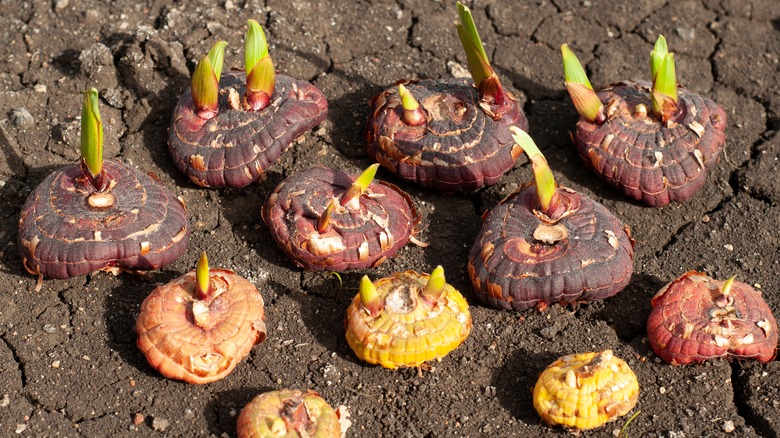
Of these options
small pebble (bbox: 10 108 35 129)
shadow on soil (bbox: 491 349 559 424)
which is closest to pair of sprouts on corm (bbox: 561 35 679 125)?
shadow on soil (bbox: 491 349 559 424)

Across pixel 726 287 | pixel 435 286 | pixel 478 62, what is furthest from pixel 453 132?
pixel 726 287

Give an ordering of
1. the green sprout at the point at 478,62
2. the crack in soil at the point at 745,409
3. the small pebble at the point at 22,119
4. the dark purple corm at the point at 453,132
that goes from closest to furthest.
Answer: the crack in soil at the point at 745,409 < the green sprout at the point at 478,62 < the dark purple corm at the point at 453,132 < the small pebble at the point at 22,119

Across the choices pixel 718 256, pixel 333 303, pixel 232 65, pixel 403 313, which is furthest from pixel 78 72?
pixel 718 256

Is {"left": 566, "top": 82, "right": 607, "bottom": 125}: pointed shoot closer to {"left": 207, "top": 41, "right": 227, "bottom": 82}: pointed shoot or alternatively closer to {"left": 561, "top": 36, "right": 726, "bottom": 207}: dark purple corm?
{"left": 561, "top": 36, "right": 726, "bottom": 207}: dark purple corm

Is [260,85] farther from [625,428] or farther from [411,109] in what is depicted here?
[625,428]

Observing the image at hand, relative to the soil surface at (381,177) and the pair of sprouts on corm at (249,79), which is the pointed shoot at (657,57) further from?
the pair of sprouts on corm at (249,79)

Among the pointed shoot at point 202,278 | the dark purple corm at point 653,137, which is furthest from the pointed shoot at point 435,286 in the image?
the dark purple corm at point 653,137

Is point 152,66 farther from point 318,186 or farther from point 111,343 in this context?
point 111,343
